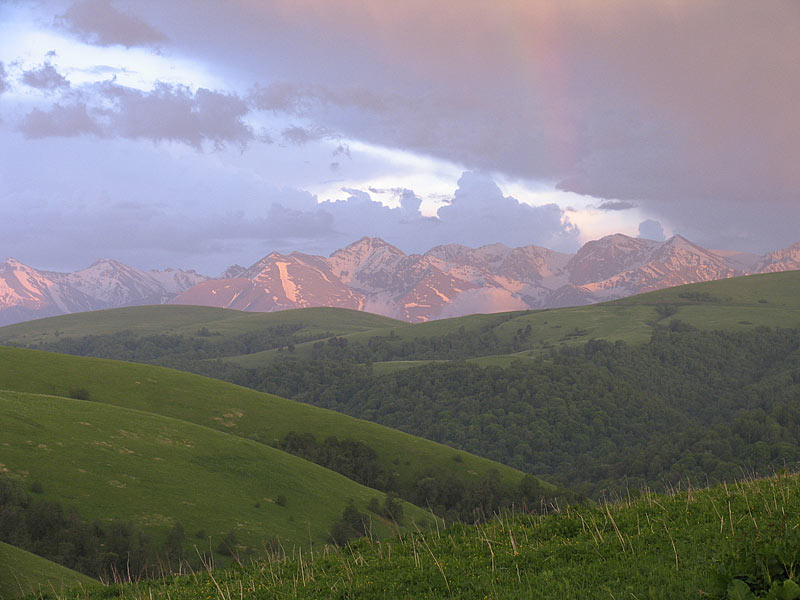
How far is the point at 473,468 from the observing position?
14238cm

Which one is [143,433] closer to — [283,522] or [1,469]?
[1,469]

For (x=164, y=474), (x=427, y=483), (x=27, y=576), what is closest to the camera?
(x=27, y=576)

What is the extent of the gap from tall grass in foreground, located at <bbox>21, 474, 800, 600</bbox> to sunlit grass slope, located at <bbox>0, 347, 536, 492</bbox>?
4567 inches

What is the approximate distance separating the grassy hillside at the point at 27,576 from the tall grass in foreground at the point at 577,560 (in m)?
4.89

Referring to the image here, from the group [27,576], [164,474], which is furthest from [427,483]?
[27,576]

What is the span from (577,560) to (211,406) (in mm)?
146103

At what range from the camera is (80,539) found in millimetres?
67500

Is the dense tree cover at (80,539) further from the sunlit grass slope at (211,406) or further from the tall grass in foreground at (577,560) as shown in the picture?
the sunlit grass slope at (211,406)

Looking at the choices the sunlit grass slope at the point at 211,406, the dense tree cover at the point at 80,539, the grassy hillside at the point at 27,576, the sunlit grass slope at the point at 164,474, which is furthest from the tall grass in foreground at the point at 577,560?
the sunlit grass slope at the point at 211,406

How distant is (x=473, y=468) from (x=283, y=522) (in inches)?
2737

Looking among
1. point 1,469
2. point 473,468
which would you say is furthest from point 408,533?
point 473,468

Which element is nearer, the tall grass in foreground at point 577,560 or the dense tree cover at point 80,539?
the tall grass in foreground at point 577,560

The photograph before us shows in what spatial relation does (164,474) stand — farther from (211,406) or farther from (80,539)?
(211,406)

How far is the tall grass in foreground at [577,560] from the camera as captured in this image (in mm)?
13656
